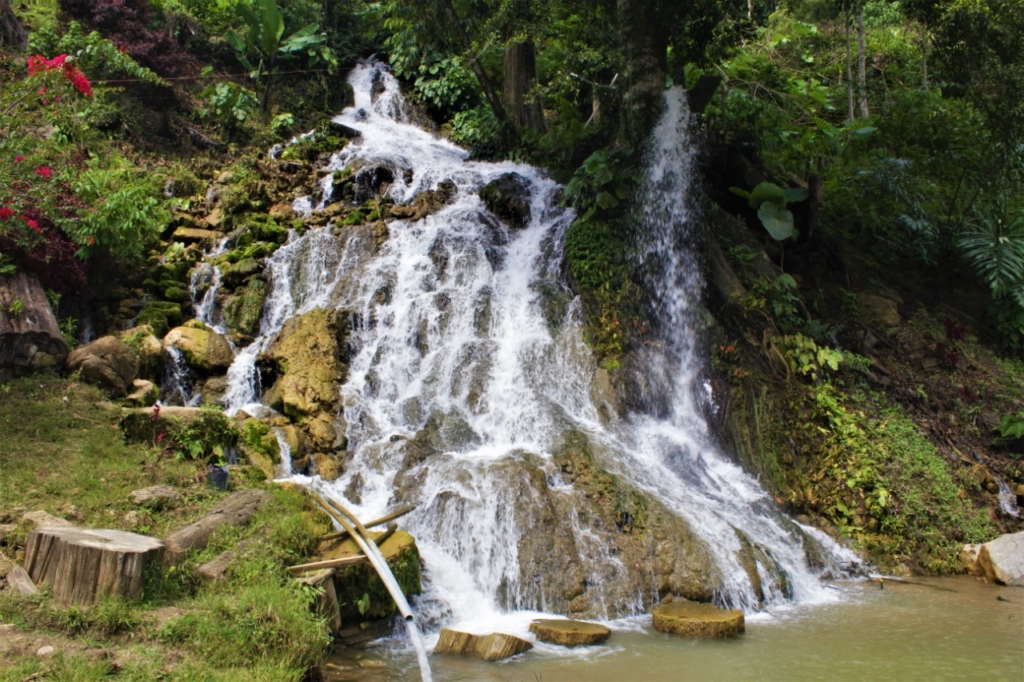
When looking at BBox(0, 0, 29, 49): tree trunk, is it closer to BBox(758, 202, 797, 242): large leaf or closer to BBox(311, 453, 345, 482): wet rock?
BBox(311, 453, 345, 482): wet rock

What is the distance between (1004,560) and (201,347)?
383 inches

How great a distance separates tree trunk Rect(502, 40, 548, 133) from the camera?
16094 millimetres

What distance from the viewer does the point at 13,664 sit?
3594mm

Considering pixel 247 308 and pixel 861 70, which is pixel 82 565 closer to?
pixel 247 308

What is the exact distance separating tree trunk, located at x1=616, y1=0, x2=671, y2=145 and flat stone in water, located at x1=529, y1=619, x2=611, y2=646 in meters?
8.20

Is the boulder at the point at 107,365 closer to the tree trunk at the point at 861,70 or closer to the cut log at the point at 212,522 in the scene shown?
the cut log at the point at 212,522

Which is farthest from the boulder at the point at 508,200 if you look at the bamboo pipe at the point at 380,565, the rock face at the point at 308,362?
the bamboo pipe at the point at 380,565

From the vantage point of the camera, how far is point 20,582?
4328 mm


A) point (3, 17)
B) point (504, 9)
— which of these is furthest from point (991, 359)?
point (3, 17)

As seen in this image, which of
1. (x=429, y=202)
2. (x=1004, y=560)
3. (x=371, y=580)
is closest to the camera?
(x=371, y=580)

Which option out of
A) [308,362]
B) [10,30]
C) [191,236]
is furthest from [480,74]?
[10,30]

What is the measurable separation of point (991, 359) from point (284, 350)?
33.8 ft

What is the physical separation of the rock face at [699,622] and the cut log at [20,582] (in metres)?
4.45

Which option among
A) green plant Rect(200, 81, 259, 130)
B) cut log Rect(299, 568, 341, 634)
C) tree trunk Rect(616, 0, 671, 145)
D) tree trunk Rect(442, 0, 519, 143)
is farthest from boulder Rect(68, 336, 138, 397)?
tree trunk Rect(442, 0, 519, 143)
